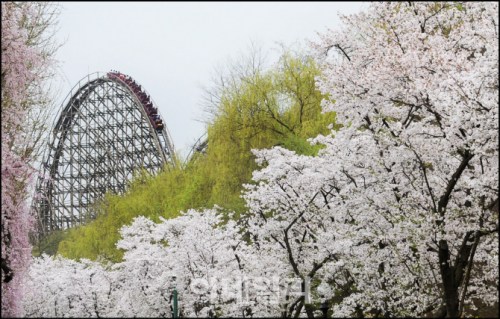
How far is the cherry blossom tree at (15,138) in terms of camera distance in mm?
10891

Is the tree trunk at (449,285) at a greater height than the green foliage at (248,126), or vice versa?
the green foliage at (248,126)

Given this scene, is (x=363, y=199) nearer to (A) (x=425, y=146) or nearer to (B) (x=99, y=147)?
(A) (x=425, y=146)

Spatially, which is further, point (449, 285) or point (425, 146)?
point (425, 146)

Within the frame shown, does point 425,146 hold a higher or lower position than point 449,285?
higher

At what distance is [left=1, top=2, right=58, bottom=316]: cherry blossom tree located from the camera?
10891 millimetres

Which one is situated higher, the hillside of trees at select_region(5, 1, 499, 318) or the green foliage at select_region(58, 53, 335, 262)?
the green foliage at select_region(58, 53, 335, 262)

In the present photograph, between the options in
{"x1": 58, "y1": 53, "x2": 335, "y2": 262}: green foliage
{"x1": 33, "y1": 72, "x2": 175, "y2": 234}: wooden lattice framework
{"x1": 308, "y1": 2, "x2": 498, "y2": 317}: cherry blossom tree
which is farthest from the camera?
{"x1": 33, "y1": 72, "x2": 175, "y2": 234}: wooden lattice framework

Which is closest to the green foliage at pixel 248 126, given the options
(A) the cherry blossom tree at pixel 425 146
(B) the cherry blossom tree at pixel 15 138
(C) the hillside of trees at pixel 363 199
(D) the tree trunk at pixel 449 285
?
(C) the hillside of trees at pixel 363 199

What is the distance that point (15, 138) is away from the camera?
39.6 ft

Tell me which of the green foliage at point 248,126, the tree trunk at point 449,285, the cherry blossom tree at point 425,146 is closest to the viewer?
the tree trunk at point 449,285

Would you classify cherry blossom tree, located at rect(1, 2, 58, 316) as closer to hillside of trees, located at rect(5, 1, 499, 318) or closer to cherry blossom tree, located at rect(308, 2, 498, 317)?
hillside of trees, located at rect(5, 1, 499, 318)

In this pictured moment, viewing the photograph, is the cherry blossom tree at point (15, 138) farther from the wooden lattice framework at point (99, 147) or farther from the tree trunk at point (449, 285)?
the wooden lattice framework at point (99, 147)

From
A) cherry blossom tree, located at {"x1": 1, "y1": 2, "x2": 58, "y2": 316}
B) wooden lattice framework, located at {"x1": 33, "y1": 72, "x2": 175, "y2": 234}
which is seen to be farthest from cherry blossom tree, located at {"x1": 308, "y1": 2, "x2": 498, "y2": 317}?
wooden lattice framework, located at {"x1": 33, "y1": 72, "x2": 175, "y2": 234}

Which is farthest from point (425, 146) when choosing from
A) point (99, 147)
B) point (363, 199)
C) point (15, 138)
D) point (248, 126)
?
point (99, 147)
